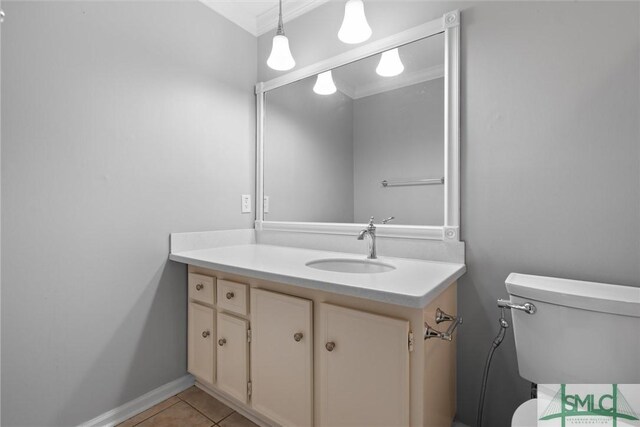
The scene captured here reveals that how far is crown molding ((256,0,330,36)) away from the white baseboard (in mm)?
2187

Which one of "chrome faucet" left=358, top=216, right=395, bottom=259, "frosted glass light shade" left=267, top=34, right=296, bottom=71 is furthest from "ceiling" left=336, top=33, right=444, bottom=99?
"chrome faucet" left=358, top=216, right=395, bottom=259

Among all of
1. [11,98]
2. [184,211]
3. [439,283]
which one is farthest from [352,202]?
[11,98]

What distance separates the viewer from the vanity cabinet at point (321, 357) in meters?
0.92

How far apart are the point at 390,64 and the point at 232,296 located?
1375mm

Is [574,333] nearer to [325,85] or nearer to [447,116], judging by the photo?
[447,116]

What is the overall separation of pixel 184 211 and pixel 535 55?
1753 mm

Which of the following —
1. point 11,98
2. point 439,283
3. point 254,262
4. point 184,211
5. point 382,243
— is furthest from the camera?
point 184,211

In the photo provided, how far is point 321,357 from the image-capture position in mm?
1080

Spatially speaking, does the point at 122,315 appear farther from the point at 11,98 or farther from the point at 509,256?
the point at 509,256

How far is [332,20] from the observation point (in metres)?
1.69

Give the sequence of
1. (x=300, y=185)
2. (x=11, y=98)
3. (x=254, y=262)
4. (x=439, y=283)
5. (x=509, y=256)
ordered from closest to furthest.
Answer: (x=439, y=283)
(x=11, y=98)
(x=509, y=256)
(x=254, y=262)
(x=300, y=185)

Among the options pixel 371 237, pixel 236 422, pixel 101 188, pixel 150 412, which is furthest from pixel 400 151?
pixel 150 412

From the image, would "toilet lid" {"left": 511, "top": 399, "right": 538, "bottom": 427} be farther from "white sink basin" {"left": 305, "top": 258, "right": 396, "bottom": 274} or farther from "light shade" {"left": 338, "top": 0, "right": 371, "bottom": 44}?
"light shade" {"left": 338, "top": 0, "right": 371, "bottom": 44}

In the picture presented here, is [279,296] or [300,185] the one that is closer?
[279,296]
